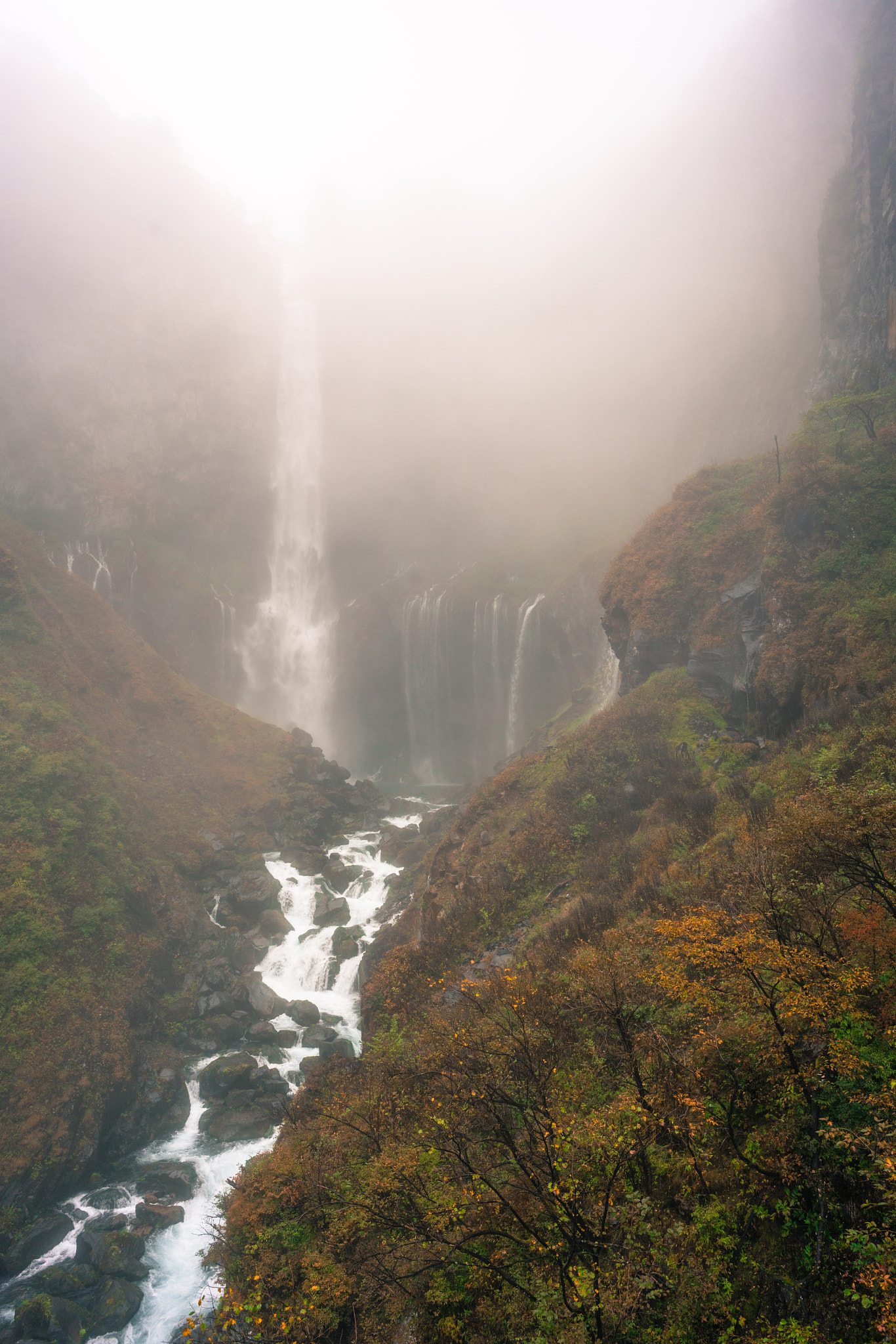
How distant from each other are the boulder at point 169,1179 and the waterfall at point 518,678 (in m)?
29.9

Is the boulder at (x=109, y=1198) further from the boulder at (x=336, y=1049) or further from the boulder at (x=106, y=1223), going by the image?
the boulder at (x=336, y=1049)

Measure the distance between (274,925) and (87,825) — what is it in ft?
27.2

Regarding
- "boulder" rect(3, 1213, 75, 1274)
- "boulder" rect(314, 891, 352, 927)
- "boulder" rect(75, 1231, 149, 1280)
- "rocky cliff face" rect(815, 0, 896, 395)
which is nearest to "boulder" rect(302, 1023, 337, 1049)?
Answer: "boulder" rect(314, 891, 352, 927)

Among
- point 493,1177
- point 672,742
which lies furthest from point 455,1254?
point 672,742

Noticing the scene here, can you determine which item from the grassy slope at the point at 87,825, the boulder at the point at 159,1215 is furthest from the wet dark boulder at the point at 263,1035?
the boulder at the point at 159,1215

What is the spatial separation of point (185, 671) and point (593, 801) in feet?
150

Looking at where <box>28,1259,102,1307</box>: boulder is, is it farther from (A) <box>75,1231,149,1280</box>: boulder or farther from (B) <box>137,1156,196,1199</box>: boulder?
(B) <box>137,1156,196,1199</box>: boulder

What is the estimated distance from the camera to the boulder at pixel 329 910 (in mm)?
23734

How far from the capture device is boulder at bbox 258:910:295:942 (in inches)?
906

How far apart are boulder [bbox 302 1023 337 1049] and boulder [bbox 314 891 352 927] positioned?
555 centimetres

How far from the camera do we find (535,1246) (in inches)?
177

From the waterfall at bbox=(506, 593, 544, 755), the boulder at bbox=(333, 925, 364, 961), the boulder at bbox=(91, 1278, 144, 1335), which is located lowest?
the boulder at bbox=(91, 1278, 144, 1335)

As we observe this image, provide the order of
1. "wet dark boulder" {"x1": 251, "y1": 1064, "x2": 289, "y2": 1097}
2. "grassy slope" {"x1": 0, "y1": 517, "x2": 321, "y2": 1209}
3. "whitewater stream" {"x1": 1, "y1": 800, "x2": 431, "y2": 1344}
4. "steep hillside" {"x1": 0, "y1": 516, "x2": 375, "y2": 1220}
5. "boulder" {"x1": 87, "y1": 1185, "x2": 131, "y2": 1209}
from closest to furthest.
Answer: "whitewater stream" {"x1": 1, "y1": 800, "x2": 431, "y2": 1344}
"boulder" {"x1": 87, "y1": 1185, "x2": 131, "y2": 1209}
"steep hillside" {"x1": 0, "y1": 516, "x2": 375, "y2": 1220}
"grassy slope" {"x1": 0, "y1": 517, "x2": 321, "y2": 1209}
"wet dark boulder" {"x1": 251, "y1": 1064, "x2": 289, "y2": 1097}

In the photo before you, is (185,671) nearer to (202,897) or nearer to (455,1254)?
(202,897)
